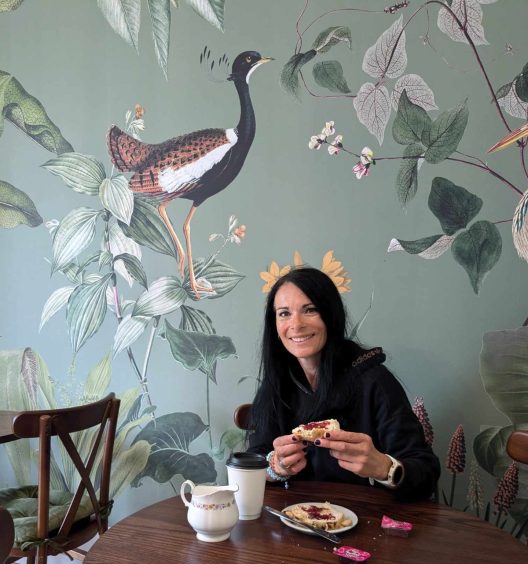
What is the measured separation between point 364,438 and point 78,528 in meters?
1.21

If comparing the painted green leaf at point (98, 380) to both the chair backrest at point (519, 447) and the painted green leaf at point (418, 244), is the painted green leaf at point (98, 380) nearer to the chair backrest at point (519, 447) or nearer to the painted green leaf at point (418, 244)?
the painted green leaf at point (418, 244)

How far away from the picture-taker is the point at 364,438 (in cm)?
138

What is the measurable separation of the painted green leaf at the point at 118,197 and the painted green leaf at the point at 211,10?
31.0 inches

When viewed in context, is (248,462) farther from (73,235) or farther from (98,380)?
(73,235)

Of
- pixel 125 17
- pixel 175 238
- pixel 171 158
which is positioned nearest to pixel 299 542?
pixel 175 238

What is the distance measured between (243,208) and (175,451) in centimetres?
110

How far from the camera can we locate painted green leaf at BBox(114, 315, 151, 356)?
8.23 ft

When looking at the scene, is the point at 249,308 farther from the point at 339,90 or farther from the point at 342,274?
the point at 339,90

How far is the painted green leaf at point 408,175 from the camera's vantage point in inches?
86.8

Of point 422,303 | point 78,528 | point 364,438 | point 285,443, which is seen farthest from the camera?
point 422,303

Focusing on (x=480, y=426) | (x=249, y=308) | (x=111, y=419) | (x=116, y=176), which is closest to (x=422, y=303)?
(x=480, y=426)

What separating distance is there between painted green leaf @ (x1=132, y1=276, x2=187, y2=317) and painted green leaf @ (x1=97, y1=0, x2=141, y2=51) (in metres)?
1.08

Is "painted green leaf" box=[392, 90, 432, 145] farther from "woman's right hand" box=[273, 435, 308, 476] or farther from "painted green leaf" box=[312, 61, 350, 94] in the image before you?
"woman's right hand" box=[273, 435, 308, 476]

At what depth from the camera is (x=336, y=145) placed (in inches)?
90.6
